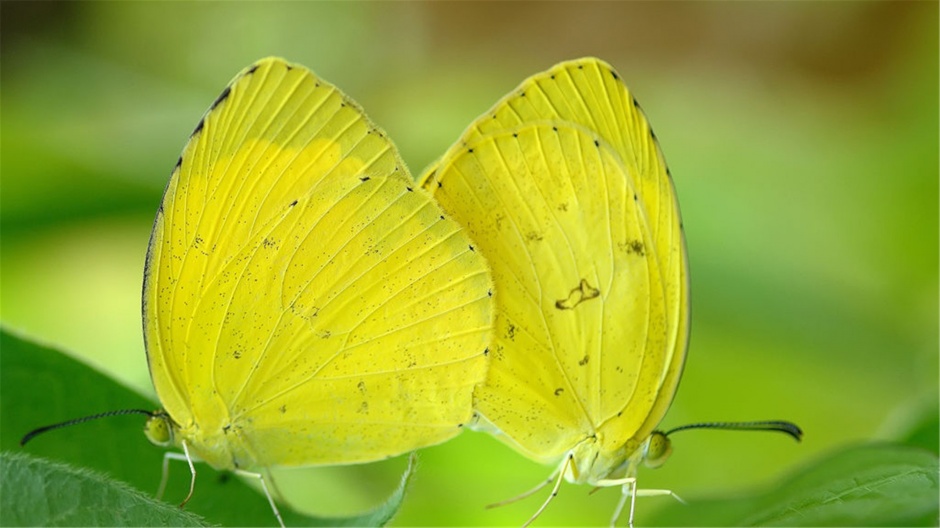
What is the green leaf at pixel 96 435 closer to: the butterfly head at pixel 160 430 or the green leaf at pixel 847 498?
the butterfly head at pixel 160 430

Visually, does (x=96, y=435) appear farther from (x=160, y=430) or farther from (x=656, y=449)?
(x=656, y=449)

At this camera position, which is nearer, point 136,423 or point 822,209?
point 136,423

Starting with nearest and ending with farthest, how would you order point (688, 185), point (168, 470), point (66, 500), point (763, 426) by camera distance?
point (66, 500) < point (168, 470) < point (763, 426) < point (688, 185)

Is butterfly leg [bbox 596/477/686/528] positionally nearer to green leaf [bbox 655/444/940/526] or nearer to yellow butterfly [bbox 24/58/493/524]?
green leaf [bbox 655/444/940/526]

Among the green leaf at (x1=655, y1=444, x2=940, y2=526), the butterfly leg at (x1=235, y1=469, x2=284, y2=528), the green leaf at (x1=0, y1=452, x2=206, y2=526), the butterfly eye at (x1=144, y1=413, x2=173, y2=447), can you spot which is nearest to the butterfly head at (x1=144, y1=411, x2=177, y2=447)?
the butterfly eye at (x1=144, y1=413, x2=173, y2=447)

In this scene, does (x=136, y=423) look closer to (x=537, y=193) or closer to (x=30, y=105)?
(x=537, y=193)

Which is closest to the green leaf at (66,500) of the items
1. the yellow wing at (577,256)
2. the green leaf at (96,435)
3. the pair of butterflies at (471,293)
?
the green leaf at (96,435)

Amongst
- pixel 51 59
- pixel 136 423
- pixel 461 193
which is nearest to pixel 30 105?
pixel 51 59

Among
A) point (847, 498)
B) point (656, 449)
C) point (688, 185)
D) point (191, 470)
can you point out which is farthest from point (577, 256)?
point (688, 185)
